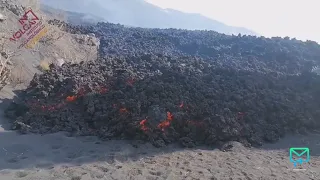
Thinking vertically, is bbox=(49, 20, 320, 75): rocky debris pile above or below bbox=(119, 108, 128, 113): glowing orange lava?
above

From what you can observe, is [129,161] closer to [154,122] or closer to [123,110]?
[154,122]

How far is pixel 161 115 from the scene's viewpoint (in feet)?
20.9

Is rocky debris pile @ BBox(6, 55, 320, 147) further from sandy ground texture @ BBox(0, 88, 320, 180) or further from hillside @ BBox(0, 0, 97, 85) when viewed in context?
hillside @ BBox(0, 0, 97, 85)

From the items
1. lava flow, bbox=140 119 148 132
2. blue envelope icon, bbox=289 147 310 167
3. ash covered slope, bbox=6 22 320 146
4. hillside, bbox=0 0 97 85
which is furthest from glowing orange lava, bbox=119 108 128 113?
hillside, bbox=0 0 97 85

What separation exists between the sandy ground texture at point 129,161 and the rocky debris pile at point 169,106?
→ 343 millimetres

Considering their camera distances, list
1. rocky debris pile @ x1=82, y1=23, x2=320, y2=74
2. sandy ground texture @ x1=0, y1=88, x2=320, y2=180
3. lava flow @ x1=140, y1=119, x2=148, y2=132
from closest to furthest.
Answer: sandy ground texture @ x1=0, y1=88, x2=320, y2=180 < lava flow @ x1=140, y1=119, x2=148, y2=132 < rocky debris pile @ x1=82, y1=23, x2=320, y2=74

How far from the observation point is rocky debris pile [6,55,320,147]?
6.36 metres

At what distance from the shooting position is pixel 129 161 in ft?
17.4

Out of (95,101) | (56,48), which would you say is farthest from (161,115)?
(56,48)

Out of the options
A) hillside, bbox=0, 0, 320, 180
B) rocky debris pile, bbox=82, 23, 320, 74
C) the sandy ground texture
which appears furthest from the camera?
rocky debris pile, bbox=82, 23, 320, 74

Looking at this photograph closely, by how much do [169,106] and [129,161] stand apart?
1728 mm

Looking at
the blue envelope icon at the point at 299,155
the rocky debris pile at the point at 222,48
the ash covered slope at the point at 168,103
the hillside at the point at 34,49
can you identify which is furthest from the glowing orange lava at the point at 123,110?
the rocky debris pile at the point at 222,48

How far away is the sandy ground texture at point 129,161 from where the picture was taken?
4801 millimetres

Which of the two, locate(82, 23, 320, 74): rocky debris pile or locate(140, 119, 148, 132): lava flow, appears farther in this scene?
locate(82, 23, 320, 74): rocky debris pile
